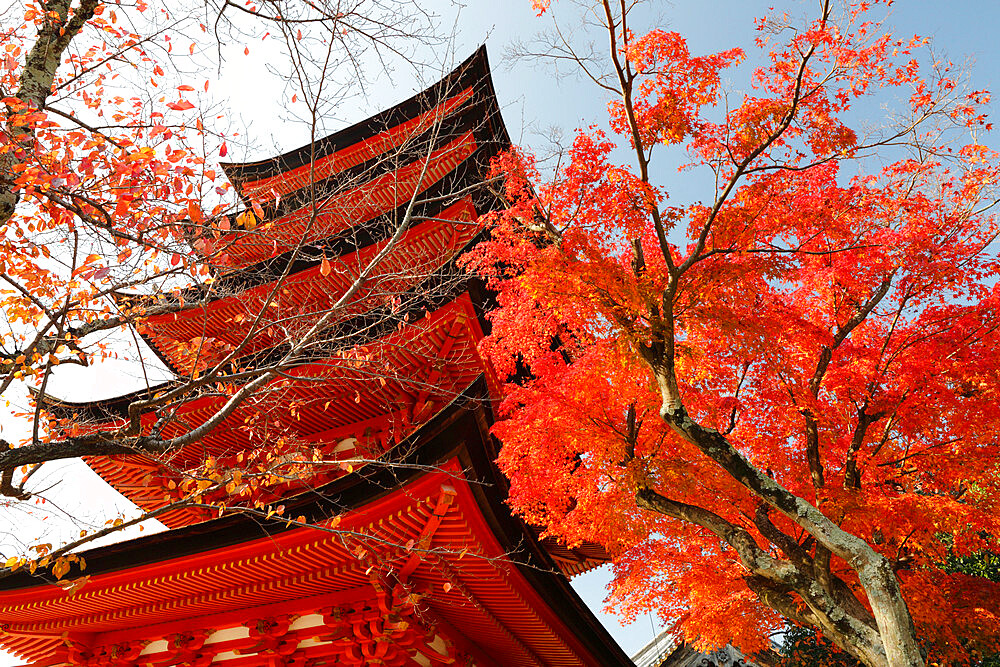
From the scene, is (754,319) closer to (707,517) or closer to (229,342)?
(707,517)

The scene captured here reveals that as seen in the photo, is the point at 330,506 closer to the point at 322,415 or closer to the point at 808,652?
the point at 322,415

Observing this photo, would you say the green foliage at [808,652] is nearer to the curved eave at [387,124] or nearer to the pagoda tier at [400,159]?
the pagoda tier at [400,159]

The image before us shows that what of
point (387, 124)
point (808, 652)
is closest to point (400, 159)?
point (387, 124)

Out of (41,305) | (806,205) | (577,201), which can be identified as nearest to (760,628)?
(806,205)

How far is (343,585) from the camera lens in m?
7.03

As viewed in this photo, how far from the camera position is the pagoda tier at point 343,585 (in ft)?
20.4

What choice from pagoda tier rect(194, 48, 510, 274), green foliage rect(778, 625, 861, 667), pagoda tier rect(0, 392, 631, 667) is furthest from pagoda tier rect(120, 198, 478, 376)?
green foliage rect(778, 625, 861, 667)

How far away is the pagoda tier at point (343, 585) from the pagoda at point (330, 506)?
3 cm

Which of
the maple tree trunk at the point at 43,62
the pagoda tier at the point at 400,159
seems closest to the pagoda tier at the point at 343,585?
the maple tree trunk at the point at 43,62

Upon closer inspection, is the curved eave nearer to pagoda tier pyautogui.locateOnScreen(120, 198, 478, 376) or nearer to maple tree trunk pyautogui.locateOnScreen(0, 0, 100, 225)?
pagoda tier pyautogui.locateOnScreen(120, 198, 478, 376)

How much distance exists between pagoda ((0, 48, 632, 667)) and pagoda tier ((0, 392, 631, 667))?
27 mm

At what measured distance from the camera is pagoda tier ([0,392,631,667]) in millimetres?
6223

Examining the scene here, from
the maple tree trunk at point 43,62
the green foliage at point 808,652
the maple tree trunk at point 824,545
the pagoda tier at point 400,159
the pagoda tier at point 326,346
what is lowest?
the green foliage at point 808,652

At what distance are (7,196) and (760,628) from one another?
11.1 metres
